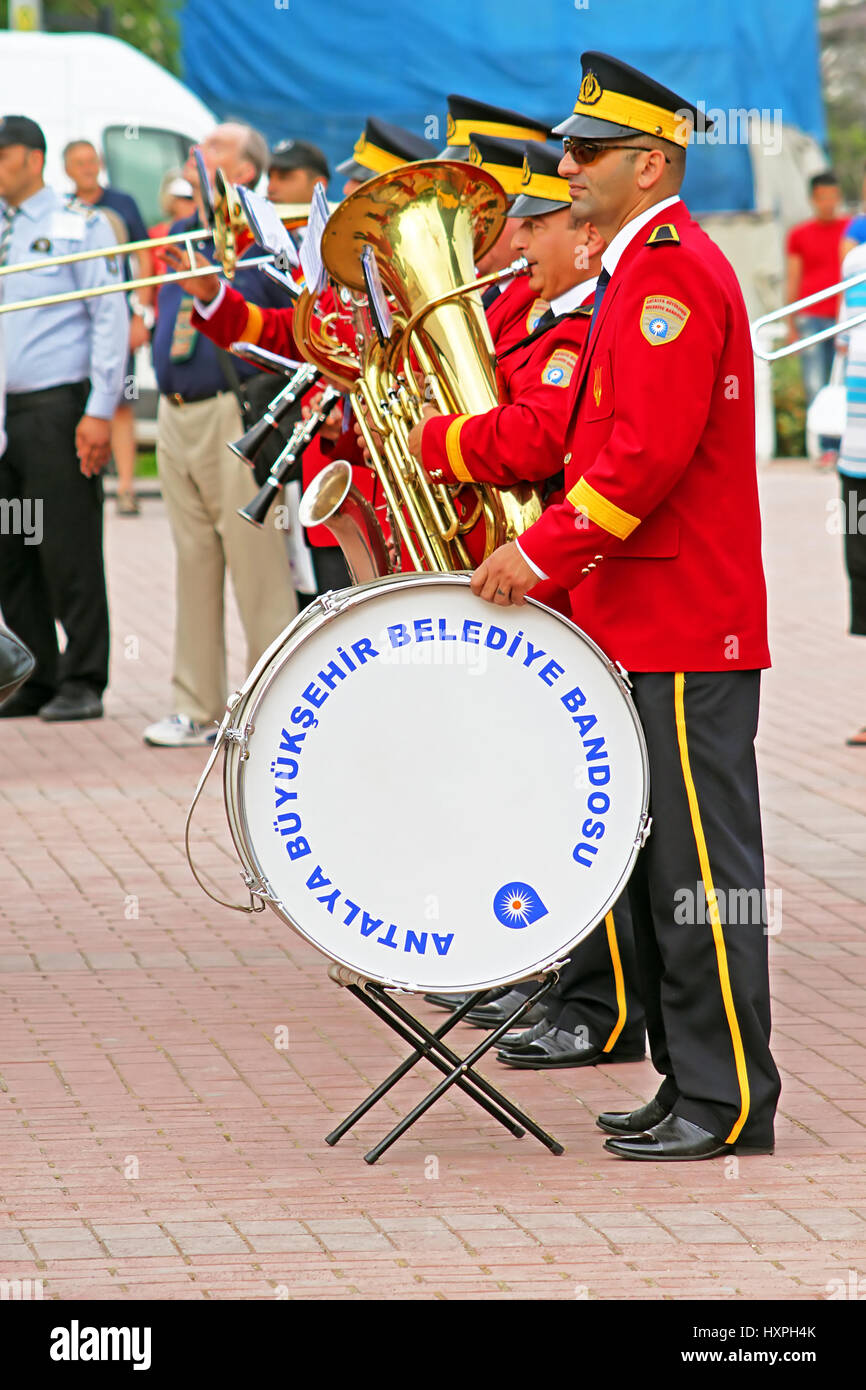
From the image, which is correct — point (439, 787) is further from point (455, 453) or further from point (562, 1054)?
point (562, 1054)

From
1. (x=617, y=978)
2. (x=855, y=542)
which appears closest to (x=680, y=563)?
(x=617, y=978)

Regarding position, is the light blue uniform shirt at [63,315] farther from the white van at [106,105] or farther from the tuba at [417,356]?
the white van at [106,105]

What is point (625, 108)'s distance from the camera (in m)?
4.25

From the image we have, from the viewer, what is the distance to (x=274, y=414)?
535cm

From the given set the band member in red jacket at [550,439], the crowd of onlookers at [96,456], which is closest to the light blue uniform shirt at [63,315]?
the crowd of onlookers at [96,456]

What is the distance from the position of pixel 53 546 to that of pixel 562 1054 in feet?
16.0

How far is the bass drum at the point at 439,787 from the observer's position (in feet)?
13.5

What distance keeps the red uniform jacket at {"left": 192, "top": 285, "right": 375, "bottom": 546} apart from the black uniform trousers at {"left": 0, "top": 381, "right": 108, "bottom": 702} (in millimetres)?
2834

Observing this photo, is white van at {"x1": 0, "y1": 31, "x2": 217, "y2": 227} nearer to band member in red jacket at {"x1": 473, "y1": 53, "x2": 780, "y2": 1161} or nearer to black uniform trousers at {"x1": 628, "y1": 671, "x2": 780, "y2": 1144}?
band member in red jacket at {"x1": 473, "y1": 53, "x2": 780, "y2": 1161}

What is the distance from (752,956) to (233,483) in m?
4.78

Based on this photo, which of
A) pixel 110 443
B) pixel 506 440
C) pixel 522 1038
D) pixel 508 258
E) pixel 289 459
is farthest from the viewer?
pixel 110 443

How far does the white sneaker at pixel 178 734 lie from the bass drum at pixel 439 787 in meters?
4.80

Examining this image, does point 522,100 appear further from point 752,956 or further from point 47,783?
point 752,956
